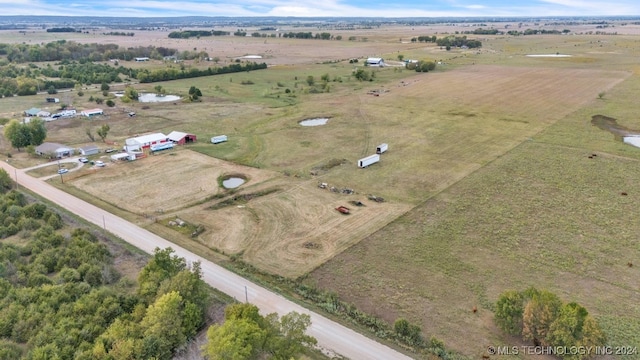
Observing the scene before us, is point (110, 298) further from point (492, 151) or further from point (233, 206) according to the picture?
point (492, 151)

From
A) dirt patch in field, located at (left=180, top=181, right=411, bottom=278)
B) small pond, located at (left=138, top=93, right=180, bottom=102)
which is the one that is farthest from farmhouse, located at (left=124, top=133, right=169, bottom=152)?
small pond, located at (left=138, top=93, right=180, bottom=102)

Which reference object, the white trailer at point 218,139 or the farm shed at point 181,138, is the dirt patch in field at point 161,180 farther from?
the white trailer at point 218,139

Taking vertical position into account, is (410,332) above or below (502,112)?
below

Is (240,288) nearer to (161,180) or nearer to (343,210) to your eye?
(343,210)

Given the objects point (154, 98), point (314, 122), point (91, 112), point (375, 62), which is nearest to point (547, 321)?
point (314, 122)

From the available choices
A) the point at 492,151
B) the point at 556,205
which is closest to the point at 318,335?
the point at 556,205

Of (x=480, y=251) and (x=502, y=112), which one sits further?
(x=502, y=112)

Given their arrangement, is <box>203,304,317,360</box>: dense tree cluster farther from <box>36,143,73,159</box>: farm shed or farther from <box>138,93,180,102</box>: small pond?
<box>138,93,180,102</box>: small pond
